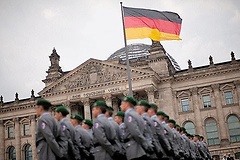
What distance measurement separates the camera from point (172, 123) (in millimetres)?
15422

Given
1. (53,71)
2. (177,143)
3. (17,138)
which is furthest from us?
(17,138)

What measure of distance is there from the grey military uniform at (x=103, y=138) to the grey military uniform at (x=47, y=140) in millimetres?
974

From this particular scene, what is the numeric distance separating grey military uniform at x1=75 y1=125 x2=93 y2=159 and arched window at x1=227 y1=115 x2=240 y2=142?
37.8m

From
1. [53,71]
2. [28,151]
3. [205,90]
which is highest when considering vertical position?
[53,71]

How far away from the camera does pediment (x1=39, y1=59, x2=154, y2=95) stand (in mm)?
47625

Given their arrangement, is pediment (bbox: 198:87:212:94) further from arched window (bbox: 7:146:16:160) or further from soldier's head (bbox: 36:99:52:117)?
soldier's head (bbox: 36:99:52:117)

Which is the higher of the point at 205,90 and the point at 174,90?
the point at 174,90

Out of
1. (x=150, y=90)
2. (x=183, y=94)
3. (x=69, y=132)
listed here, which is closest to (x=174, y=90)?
(x=183, y=94)

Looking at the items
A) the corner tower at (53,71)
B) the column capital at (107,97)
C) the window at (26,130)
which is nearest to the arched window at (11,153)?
the window at (26,130)

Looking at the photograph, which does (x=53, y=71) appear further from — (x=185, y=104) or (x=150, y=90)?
(x=185, y=104)

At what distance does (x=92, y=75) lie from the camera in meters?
49.0

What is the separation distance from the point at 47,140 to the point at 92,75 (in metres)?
40.4

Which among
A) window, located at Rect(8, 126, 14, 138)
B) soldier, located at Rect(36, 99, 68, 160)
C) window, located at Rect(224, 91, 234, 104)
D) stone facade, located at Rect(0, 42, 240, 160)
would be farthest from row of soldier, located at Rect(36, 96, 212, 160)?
window, located at Rect(8, 126, 14, 138)

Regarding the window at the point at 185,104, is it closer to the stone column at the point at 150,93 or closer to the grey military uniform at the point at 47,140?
the stone column at the point at 150,93
